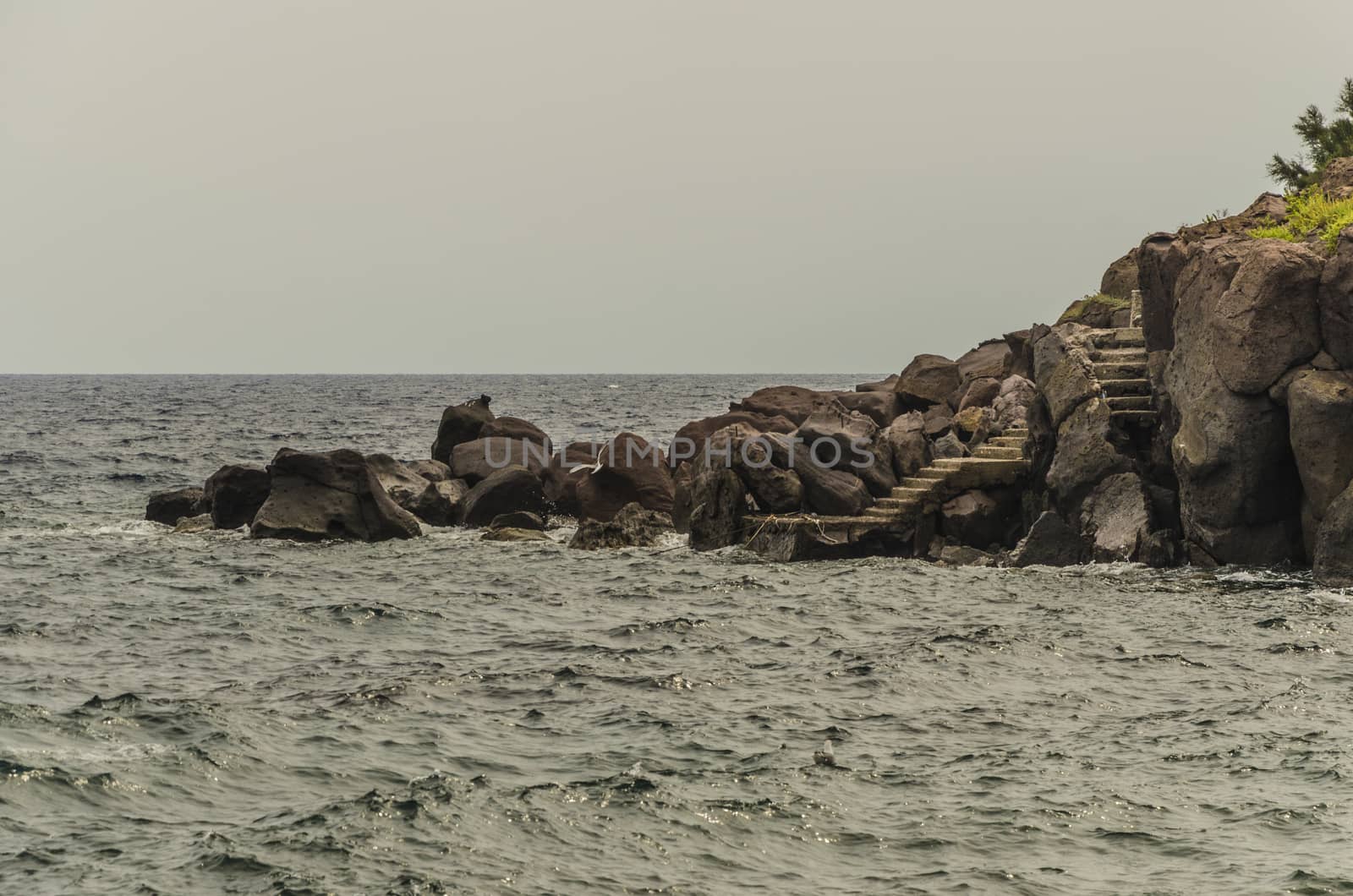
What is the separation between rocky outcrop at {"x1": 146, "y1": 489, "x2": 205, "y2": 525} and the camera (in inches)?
1487

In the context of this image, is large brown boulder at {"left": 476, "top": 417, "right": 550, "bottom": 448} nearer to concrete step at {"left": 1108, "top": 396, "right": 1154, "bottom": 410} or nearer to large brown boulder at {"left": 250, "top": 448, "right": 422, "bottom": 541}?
large brown boulder at {"left": 250, "top": 448, "right": 422, "bottom": 541}

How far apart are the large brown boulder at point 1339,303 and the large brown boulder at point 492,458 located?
20574 millimetres

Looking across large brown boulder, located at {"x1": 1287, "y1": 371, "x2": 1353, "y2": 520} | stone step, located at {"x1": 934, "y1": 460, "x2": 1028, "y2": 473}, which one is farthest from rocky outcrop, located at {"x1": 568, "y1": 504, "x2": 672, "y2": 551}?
large brown boulder, located at {"x1": 1287, "y1": 371, "x2": 1353, "y2": 520}

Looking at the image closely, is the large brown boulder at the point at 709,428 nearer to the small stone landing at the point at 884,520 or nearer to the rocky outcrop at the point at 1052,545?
the small stone landing at the point at 884,520

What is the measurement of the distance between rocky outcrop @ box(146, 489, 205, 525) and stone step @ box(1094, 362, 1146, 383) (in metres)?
24.0

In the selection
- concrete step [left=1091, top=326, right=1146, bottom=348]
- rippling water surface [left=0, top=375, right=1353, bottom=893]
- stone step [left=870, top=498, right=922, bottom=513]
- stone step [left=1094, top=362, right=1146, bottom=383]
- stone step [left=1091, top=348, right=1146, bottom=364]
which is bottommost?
rippling water surface [left=0, top=375, right=1353, bottom=893]

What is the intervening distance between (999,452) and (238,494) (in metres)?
19.0

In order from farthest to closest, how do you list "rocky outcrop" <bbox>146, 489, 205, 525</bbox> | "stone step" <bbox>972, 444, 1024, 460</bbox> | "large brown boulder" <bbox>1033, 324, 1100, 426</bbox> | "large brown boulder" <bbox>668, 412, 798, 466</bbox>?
1. "large brown boulder" <bbox>668, 412, 798, 466</bbox>
2. "rocky outcrop" <bbox>146, 489, 205, 525</bbox>
3. "stone step" <bbox>972, 444, 1024, 460</bbox>
4. "large brown boulder" <bbox>1033, 324, 1100, 426</bbox>

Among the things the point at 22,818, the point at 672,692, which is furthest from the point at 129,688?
the point at 672,692

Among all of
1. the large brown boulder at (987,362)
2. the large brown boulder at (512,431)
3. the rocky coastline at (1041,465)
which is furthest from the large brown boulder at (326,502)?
the large brown boulder at (987,362)

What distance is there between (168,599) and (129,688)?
787cm

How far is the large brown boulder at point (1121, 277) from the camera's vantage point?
40688 mm

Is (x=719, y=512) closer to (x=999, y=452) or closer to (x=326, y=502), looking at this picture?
(x=999, y=452)

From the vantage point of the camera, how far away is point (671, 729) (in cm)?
1548
